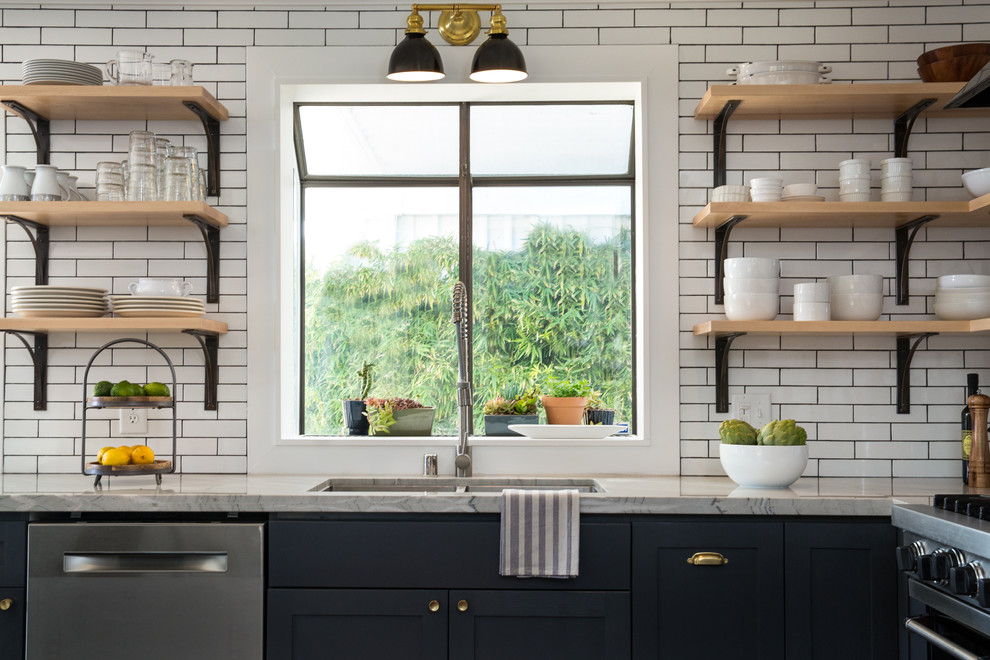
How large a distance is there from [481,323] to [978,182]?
72.0 inches

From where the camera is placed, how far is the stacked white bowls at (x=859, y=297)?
9.68ft

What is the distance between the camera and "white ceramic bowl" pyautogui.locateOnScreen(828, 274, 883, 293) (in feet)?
9.68

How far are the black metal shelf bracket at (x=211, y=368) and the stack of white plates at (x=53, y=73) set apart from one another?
0.96m

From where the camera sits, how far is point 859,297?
116 inches

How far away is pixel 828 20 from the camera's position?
322 centimetres

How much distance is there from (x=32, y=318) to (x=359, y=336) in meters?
1.16

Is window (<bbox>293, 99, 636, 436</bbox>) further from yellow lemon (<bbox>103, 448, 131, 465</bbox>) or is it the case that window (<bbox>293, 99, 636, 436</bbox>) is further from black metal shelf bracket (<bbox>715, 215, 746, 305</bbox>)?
yellow lemon (<bbox>103, 448, 131, 465</bbox>)

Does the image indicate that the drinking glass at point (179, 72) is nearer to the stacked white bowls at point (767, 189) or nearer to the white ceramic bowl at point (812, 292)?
the stacked white bowls at point (767, 189)

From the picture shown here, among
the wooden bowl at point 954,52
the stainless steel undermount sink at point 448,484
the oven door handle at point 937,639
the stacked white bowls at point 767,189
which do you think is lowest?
the oven door handle at point 937,639

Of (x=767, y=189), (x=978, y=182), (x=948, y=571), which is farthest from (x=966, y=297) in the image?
(x=948, y=571)

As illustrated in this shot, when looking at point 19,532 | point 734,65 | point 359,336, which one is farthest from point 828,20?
point 19,532

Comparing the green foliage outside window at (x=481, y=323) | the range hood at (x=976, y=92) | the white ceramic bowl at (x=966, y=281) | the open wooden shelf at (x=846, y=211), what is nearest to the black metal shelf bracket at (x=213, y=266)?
the green foliage outside window at (x=481, y=323)

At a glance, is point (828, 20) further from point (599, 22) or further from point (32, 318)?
point (32, 318)

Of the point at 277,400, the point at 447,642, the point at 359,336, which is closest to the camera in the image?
the point at 447,642
